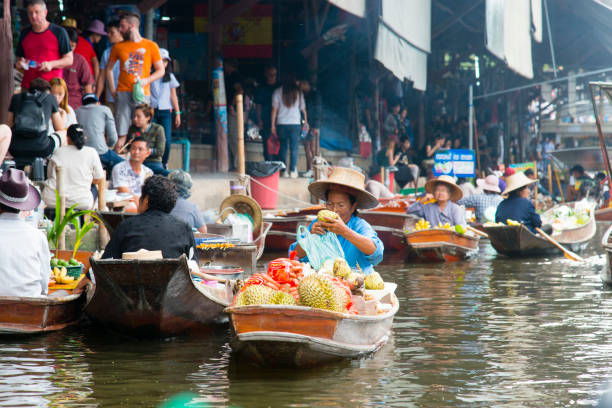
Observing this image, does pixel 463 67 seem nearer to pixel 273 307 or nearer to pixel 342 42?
pixel 342 42

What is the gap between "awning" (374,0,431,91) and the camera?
44.2 ft

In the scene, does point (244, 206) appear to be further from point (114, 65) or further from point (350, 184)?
point (350, 184)

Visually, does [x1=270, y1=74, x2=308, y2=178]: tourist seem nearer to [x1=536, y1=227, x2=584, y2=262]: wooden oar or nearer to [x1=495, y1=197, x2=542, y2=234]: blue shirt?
[x1=495, y1=197, x2=542, y2=234]: blue shirt

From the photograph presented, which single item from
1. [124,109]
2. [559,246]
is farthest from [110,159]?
[559,246]

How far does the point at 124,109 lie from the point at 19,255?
5740 mm

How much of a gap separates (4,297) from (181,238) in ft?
4.32

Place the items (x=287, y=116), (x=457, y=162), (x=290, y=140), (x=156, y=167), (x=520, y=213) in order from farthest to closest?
(x=457, y=162), (x=290, y=140), (x=287, y=116), (x=520, y=213), (x=156, y=167)

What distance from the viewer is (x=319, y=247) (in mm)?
6574

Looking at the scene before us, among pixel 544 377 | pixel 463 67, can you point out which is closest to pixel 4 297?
pixel 544 377

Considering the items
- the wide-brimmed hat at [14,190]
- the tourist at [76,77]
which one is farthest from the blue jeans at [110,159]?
the wide-brimmed hat at [14,190]

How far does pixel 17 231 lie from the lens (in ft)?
21.0

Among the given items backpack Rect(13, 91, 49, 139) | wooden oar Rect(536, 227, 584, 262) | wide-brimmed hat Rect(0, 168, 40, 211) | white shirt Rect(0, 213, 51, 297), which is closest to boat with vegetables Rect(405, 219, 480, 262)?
wooden oar Rect(536, 227, 584, 262)

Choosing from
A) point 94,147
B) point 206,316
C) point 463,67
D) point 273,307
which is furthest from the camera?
point 463,67

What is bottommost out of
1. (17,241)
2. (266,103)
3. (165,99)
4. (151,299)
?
(151,299)
